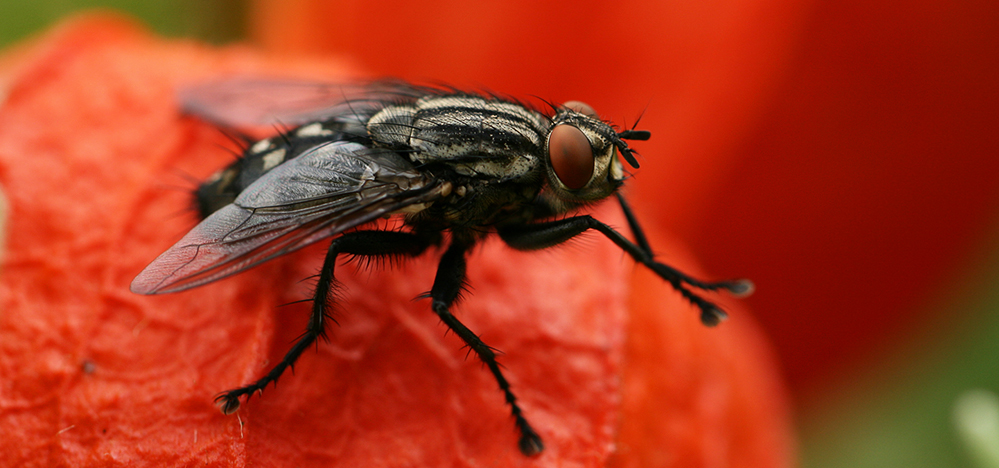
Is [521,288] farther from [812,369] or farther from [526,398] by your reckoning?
[812,369]

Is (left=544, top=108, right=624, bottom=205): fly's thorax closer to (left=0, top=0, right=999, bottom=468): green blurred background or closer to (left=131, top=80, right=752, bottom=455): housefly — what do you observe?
(left=131, top=80, right=752, bottom=455): housefly

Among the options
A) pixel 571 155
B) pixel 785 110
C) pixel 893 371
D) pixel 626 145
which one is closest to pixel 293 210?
pixel 571 155

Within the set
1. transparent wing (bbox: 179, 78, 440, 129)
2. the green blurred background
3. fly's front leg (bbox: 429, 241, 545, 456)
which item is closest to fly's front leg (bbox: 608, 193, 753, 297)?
fly's front leg (bbox: 429, 241, 545, 456)

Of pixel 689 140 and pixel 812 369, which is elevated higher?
pixel 689 140

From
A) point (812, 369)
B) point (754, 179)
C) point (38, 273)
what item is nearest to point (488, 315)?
point (38, 273)

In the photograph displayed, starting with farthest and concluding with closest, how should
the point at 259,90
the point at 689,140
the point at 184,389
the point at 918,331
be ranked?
1. the point at 918,331
2. the point at 689,140
3. the point at 259,90
4. the point at 184,389

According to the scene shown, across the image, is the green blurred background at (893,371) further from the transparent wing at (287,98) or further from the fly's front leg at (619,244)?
the fly's front leg at (619,244)

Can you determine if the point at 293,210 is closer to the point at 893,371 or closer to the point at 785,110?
the point at 785,110
